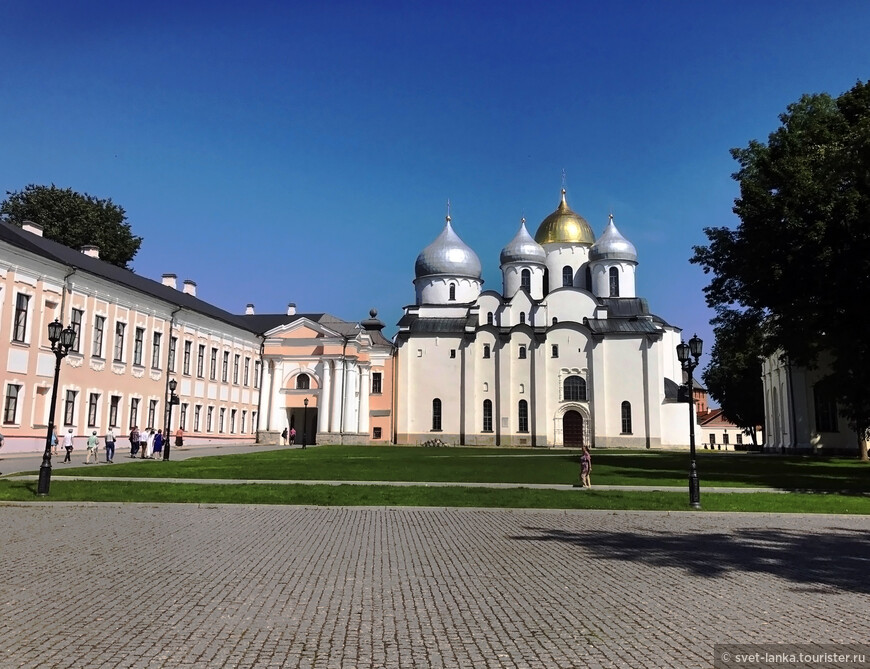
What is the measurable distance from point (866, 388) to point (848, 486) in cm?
917

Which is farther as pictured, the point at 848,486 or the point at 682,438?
the point at 682,438

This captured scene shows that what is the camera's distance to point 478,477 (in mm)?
25141

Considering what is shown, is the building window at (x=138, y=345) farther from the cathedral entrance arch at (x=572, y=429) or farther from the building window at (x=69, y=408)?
the cathedral entrance arch at (x=572, y=429)

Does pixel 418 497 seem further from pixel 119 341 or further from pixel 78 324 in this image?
pixel 119 341

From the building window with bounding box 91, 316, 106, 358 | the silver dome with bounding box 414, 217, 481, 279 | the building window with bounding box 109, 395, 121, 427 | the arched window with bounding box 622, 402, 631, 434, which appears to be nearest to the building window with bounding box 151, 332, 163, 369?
the building window with bounding box 109, 395, 121, 427

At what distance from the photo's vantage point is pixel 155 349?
4516 centimetres

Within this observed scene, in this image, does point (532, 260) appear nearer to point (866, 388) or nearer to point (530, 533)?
point (866, 388)

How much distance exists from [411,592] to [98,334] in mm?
36845

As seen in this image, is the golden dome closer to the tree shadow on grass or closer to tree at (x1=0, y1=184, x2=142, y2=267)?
tree at (x1=0, y1=184, x2=142, y2=267)

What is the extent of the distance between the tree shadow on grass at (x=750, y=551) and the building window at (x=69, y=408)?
3109 cm

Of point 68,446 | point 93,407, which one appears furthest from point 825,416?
point 93,407

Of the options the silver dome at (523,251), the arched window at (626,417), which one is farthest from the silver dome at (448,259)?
the arched window at (626,417)

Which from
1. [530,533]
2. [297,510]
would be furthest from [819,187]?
[297,510]

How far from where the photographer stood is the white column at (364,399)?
6175cm
